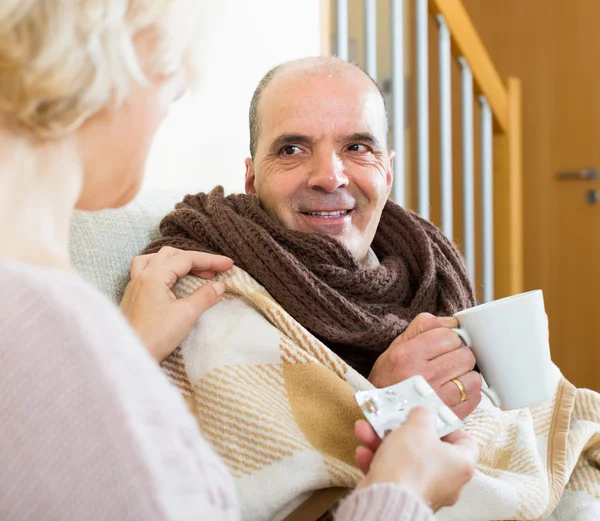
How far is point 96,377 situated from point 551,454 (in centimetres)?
79

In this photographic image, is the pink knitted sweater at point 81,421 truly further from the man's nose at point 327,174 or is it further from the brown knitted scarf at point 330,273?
the man's nose at point 327,174

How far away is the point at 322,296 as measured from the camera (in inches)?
41.2

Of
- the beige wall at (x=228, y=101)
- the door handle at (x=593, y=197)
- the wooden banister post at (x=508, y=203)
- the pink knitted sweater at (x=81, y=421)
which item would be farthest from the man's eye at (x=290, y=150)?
the door handle at (x=593, y=197)

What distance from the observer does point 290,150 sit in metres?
1.20

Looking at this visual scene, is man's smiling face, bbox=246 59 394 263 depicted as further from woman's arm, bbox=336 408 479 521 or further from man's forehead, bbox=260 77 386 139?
woman's arm, bbox=336 408 479 521

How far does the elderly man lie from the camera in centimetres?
86

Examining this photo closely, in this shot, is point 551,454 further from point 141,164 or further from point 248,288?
point 141,164

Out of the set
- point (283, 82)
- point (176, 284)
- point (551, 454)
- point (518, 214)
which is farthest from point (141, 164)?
point (518, 214)

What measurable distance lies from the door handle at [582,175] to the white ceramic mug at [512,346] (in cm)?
256

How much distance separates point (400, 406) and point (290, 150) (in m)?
0.59

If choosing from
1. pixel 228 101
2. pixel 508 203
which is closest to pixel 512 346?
pixel 228 101

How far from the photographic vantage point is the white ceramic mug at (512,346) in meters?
0.86

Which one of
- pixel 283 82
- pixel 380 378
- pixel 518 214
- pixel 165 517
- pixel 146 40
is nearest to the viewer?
pixel 165 517

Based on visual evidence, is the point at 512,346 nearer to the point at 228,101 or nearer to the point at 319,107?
the point at 319,107
